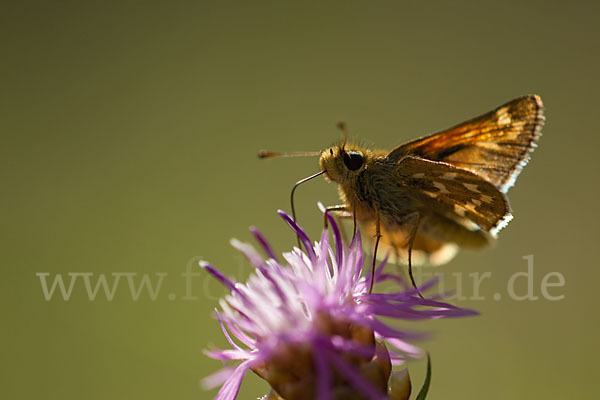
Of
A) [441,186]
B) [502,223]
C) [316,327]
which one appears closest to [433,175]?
[441,186]

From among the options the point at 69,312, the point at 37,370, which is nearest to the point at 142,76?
the point at 69,312

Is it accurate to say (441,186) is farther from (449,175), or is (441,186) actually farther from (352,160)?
(352,160)

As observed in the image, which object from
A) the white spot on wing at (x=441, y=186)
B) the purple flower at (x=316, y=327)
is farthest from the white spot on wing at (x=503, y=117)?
the purple flower at (x=316, y=327)

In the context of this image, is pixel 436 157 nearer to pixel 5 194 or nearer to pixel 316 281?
pixel 316 281

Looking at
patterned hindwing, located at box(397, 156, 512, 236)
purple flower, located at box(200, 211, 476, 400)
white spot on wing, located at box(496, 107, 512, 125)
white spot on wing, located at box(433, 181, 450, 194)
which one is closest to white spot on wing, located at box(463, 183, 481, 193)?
patterned hindwing, located at box(397, 156, 512, 236)

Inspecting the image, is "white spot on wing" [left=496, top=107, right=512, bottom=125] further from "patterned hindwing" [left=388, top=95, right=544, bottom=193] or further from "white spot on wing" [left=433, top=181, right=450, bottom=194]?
"white spot on wing" [left=433, top=181, right=450, bottom=194]
